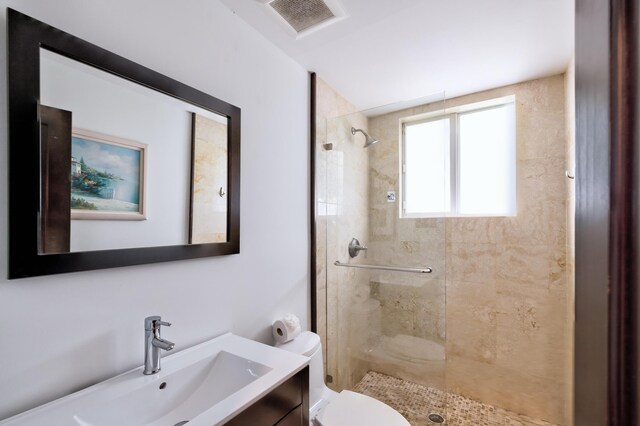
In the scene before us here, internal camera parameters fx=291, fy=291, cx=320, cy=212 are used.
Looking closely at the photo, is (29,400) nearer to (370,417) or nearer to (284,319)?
(284,319)

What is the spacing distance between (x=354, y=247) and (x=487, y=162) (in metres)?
1.28

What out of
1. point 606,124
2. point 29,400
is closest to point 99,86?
point 29,400

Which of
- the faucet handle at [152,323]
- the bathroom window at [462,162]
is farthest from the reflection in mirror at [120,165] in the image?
the bathroom window at [462,162]

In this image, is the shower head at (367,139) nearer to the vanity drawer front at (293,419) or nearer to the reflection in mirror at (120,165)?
the reflection in mirror at (120,165)

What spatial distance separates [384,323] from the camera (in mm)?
2146

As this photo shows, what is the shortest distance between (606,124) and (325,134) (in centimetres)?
190

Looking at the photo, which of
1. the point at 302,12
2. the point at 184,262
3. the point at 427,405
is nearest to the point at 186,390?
the point at 184,262

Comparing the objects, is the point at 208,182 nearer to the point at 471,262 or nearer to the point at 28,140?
the point at 28,140

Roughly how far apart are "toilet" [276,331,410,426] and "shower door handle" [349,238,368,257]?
68 centimetres

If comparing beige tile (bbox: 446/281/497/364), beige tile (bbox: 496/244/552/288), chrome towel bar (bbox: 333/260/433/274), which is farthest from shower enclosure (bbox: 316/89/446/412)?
beige tile (bbox: 496/244/552/288)

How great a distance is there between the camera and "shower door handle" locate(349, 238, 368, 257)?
2.16m

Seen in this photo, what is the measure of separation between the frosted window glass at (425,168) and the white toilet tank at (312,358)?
3.47 ft

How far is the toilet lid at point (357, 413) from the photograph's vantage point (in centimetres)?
143

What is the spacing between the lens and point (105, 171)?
0.96 metres
